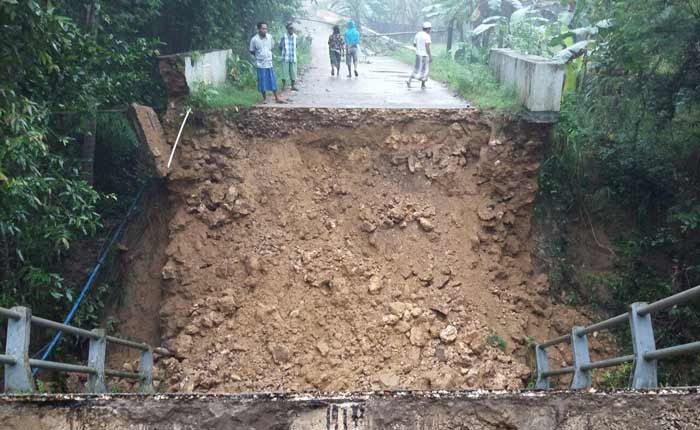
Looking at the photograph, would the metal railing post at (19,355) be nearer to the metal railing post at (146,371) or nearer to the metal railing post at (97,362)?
the metal railing post at (97,362)

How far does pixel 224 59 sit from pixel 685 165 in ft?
26.0

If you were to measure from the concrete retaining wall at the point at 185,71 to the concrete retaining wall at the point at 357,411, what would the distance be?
7300mm

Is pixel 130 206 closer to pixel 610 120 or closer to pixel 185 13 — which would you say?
pixel 185 13

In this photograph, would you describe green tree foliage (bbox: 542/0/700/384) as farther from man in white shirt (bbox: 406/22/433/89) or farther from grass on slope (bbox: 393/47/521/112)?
man in white shirt (bbox: 406/22/433/89)

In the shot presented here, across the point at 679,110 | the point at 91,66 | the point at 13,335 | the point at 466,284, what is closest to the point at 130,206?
the point at 91,66

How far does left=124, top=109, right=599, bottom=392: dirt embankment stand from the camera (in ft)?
23.7

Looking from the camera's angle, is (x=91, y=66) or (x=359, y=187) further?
(x=359, y=187)

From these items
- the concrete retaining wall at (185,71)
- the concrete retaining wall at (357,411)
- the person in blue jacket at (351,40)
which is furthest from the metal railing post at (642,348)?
the person in blue jacket at (351,40)

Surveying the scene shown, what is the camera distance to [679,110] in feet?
28.0

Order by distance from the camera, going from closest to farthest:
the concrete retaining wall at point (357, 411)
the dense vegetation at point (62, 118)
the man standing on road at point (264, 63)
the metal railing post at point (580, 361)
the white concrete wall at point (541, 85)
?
the concrete retaining wall at point (357, 411)
the metal railing post at point (580, 361)
the dense vegetation at point (62, 118)
the white concrete wall at point (541, 85)
the man standing on road at point (264, 63)

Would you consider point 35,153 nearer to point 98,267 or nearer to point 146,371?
point 146,371

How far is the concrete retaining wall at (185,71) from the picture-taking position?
8867mm

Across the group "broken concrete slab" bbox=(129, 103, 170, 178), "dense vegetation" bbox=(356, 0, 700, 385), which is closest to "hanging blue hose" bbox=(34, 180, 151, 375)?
"broken concrete slab" bbox=(129, 103, 170, 178)

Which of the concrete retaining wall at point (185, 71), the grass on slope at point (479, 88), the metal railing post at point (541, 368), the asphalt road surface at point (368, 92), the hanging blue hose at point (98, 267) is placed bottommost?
the metal railing post at point (541, 368)
